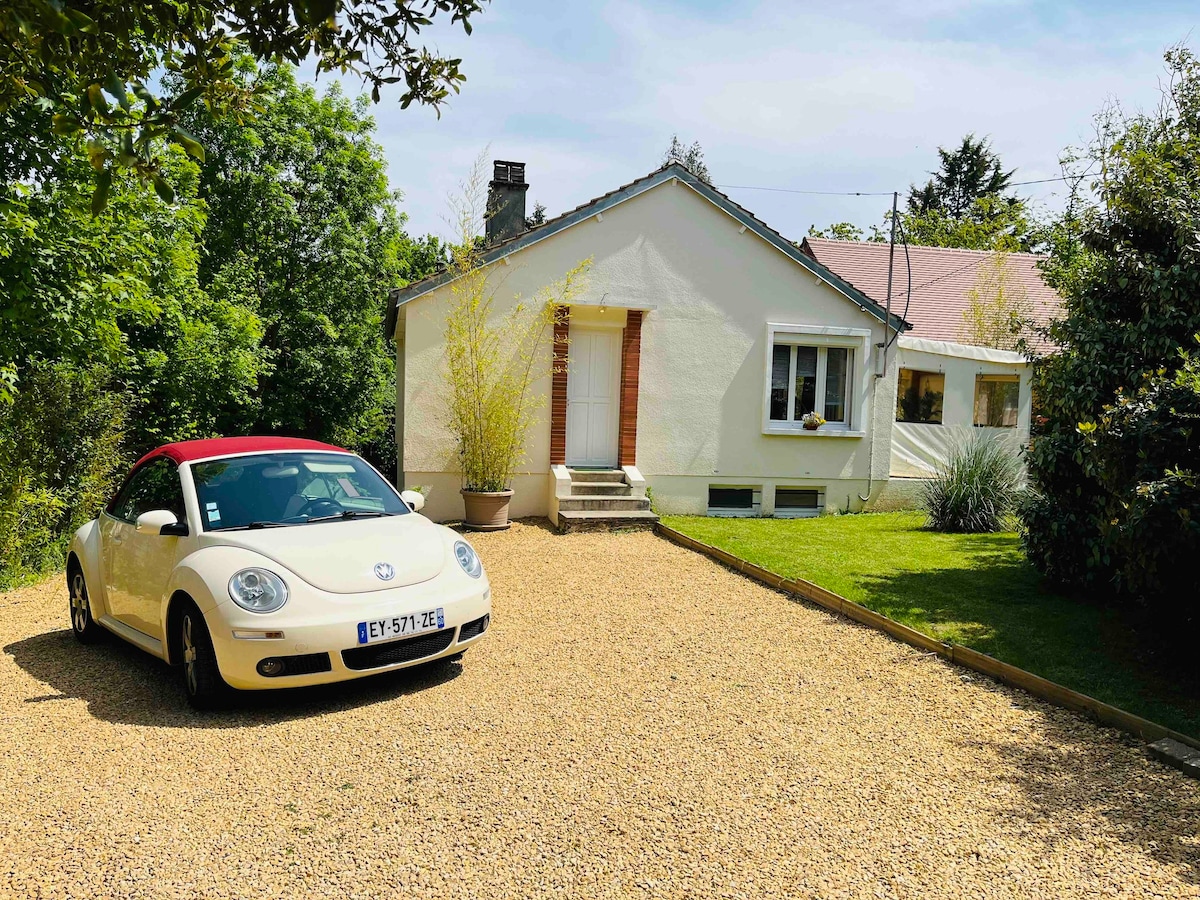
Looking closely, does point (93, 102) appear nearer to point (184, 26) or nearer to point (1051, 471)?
point (184, 26)

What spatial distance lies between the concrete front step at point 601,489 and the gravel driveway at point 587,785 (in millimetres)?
6048

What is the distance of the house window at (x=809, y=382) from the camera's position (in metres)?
13.7

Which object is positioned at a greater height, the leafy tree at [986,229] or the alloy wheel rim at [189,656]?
the leafy tree at [986,229]

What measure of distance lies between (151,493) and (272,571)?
1647 millimetres

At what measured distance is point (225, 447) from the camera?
573cm

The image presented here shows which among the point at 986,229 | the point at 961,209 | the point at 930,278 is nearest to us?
the point at 930,278

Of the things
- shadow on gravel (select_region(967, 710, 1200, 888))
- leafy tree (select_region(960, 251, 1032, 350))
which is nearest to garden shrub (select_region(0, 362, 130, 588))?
shadow on gravel (select_region(967, 710, 1200, 888))

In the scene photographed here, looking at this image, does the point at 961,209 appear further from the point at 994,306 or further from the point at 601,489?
the point at 601,489

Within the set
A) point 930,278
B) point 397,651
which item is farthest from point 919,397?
point 397,651

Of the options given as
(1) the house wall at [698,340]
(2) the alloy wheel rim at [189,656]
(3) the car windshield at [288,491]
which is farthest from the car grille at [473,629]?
(1) the house wall at [698,340]

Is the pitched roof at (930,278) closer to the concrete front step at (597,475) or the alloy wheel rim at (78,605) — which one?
the concrete front step at (597,475)

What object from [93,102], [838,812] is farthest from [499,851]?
[93,102]

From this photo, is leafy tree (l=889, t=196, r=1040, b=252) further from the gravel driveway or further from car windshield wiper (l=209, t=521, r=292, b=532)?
car windshield wiper (l=209, t=521, r=292, b=532)

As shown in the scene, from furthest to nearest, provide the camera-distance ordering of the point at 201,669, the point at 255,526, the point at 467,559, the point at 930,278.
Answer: the point at 930,278
the point at 467,559
the point at 255,526
the point at 201,669
